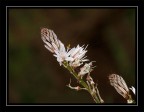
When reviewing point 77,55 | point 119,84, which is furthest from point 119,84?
point 77,55

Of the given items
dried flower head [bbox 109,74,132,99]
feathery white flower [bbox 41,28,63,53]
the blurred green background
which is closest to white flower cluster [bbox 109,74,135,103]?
dried flower head [bbox 109,74,132,99]

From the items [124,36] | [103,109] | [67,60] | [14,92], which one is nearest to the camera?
[67,60]

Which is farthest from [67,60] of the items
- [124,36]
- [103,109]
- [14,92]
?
[124,36]

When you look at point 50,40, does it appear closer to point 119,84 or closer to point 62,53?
point 62,53

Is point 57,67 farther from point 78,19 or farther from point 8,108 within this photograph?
point 8,108

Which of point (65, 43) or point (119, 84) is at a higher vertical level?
point (65, 43)

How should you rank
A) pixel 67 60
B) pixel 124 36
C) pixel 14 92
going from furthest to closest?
pixel 124 36 < pixel 14 92 < pixel 67 60

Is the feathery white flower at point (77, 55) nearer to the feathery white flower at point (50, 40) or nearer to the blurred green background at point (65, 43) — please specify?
the feathery white flower at point (50, 40)
